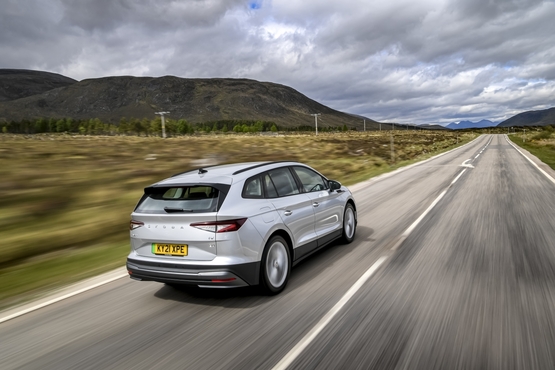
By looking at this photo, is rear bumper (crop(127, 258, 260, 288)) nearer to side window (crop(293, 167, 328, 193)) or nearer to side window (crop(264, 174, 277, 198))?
side window (crop(264, 174, 277, 198))

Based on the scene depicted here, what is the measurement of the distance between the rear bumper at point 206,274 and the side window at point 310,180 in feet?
6.02

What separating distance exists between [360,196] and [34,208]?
949cm

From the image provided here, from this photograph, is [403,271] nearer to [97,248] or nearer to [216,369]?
[216,369]

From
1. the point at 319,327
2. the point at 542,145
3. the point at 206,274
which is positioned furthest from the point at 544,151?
the point at 206,274

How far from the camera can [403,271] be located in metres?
5.36

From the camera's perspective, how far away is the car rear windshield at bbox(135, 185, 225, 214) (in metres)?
4.40

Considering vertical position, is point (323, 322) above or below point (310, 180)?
below

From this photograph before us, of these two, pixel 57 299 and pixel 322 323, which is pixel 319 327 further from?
pixel 57 299

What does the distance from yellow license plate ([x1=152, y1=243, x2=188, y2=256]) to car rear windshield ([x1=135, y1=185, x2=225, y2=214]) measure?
381 millimetres

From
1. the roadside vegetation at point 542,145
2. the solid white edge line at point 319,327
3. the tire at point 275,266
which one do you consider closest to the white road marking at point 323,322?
the solid white edge line at point 319,327

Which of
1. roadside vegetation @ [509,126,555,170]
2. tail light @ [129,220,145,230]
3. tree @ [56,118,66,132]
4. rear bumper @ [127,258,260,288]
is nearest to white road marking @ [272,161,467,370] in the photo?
rear bumper @ [127,258,260,288]

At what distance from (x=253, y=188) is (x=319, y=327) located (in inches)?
71.3

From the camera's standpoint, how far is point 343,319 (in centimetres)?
397

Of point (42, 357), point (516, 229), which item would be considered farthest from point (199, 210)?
point (516, 229)
